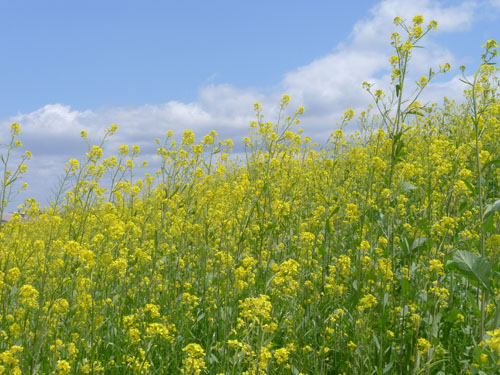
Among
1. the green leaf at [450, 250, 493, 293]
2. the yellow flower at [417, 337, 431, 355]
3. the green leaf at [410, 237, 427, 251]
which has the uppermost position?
the green leaf at [410, 237, 427, 251]

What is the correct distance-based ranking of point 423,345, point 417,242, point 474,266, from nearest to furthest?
point 474,266 < point 423,345 < point 417,242

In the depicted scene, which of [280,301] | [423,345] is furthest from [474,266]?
[280,301]

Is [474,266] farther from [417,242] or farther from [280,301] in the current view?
[280,301]

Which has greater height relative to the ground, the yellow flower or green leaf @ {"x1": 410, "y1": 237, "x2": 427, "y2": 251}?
green leaf @ {"x1": 410, "y1": 237, "x2": 427, "y2": 251}

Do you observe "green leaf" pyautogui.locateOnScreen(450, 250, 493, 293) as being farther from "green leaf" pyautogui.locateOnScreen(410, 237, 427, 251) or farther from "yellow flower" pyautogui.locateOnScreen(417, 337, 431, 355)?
"green leaf" pyautogui.locateOnScreen(410, 237, 427, 251)

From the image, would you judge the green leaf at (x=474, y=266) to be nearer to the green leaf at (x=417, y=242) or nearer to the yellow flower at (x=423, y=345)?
the yellow flower at (x=423, y=345)

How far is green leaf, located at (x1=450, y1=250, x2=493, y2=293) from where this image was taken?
212 cm

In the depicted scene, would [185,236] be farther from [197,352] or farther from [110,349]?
[197,352]

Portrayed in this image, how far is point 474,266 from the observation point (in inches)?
84.4

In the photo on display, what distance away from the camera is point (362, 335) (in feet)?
8.22

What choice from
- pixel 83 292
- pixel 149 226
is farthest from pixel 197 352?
pixel 149 226

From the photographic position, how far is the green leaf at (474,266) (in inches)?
83.4

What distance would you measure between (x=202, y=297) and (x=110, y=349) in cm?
85

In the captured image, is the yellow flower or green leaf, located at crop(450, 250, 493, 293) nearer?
green leaf, located at crop(450, 250, 493, 293)
